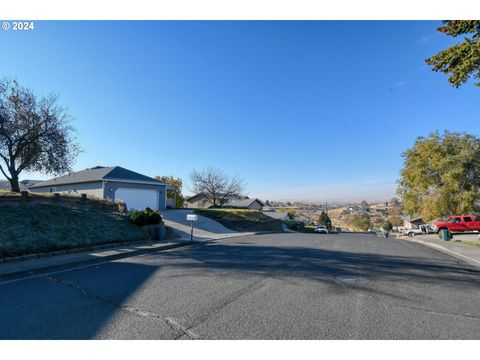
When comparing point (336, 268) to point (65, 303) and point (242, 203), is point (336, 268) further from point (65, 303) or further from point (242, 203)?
point (242, 203)

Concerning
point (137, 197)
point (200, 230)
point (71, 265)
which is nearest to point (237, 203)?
point (137, 197)

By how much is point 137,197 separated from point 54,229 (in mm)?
15033

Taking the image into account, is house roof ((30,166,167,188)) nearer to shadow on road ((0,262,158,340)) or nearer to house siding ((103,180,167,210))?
house siding ((103,180,167,210))

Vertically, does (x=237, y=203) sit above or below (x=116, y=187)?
below

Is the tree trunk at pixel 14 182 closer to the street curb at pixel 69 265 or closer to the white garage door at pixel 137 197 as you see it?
the white garage door at pixel 137 197

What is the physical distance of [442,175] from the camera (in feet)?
83.2

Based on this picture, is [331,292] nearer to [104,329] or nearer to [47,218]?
[104,329]

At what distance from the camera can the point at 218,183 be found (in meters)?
44.1

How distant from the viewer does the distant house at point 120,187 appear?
22906 mm

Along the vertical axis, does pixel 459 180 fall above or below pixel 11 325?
above

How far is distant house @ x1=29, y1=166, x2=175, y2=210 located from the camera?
22.9m

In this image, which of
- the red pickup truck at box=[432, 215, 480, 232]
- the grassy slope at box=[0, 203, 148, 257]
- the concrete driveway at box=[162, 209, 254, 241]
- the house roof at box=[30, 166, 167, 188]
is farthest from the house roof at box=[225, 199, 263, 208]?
the grassy slope at box=[0, 203, 148, 257]

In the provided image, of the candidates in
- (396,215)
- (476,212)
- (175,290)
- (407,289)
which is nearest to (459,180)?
(476,212)

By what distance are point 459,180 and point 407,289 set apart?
2610 cm
